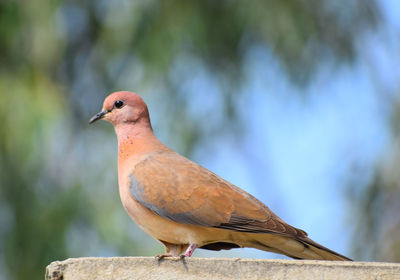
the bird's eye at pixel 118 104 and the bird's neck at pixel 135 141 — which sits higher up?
the bird's eye at pixel 118 104

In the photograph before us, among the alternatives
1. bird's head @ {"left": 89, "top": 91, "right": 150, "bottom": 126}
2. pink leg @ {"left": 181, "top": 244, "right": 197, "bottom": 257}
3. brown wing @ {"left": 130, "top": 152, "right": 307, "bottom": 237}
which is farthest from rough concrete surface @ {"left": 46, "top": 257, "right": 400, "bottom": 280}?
bird's head @ {"left": 89, "top": 91, "right": 150, "bottom": 126}

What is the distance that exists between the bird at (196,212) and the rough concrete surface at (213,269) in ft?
2.18

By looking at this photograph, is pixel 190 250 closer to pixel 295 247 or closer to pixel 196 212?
pixel 196 212

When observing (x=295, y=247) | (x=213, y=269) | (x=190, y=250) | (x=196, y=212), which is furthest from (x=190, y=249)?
(x=213, y=269)

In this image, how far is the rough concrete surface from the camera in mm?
2541

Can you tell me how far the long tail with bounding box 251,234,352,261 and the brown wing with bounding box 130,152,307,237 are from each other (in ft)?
0.19

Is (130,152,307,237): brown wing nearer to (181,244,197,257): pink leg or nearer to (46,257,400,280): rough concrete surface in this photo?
(181,244,197,257): pink leg

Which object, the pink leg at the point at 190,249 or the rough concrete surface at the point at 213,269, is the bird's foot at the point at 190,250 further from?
the rough concrete surface at the point at 213,269

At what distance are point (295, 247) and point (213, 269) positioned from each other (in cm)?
85

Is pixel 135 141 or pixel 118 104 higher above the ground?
pixel 118 104

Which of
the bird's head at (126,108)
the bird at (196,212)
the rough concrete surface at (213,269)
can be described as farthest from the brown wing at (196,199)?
the rough concrete surface at (213,269)

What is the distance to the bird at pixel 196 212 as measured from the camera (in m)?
3.38

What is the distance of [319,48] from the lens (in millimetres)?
8414

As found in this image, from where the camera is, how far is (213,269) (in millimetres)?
2643
